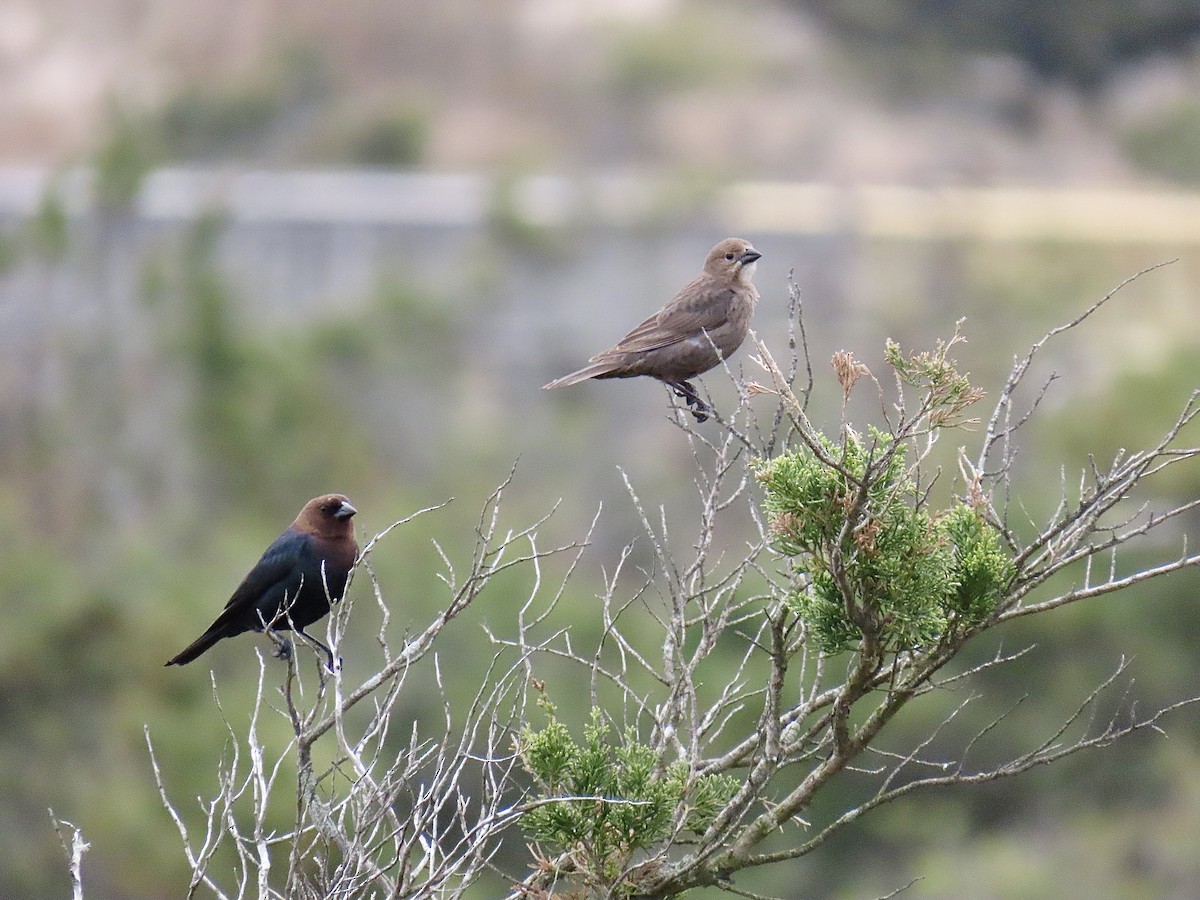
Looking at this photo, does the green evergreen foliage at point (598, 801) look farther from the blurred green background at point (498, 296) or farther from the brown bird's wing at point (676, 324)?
the blurred green background at point (498, 296)

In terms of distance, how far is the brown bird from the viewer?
24.1 feet

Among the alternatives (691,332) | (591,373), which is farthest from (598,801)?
(691,332)

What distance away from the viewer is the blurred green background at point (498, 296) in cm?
2181

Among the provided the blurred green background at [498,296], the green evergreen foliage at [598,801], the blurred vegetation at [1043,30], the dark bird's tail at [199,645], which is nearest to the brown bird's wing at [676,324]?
the blurred green background at [498,296]

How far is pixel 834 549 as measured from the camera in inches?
168

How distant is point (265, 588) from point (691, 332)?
2.04 metres

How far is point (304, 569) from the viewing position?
6.74 meters

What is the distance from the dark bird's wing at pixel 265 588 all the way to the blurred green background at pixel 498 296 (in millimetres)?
1491

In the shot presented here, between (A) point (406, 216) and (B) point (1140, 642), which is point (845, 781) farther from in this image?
(A) point (406, 216)

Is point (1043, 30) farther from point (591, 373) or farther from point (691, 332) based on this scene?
point (591, 373)

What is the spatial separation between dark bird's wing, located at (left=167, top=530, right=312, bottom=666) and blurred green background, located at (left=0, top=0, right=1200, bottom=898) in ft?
4.89

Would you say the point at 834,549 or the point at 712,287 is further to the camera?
the point at 712,287

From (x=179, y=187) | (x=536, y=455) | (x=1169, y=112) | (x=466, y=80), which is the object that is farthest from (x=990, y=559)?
(x=466, y=80)

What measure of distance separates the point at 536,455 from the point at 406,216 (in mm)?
11248
